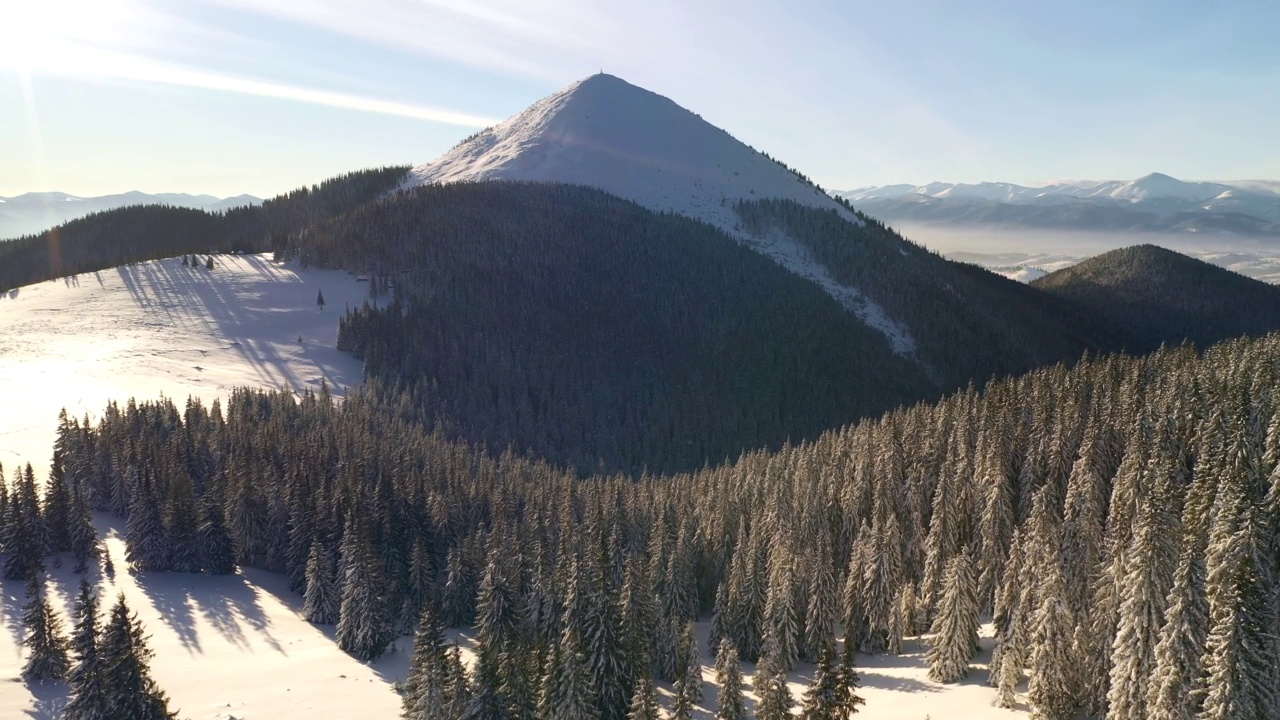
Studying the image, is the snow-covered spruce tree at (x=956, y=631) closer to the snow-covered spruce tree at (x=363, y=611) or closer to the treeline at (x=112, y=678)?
the snow-covered spruce tree at (x=363, y=611)

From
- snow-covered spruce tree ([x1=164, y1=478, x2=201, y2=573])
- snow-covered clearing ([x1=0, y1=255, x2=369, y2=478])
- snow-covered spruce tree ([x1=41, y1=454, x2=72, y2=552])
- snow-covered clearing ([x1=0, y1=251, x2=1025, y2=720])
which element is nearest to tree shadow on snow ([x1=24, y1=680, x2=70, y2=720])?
snow-covered clearing ([x1=0, y1=251, x2=1025, y2=720])

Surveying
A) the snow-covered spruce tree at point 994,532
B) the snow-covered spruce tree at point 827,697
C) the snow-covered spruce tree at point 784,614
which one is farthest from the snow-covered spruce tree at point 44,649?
the snow-covered spruce tree at point 994,532

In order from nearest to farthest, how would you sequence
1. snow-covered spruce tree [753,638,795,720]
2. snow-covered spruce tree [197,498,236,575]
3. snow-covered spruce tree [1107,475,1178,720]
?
snow-covered spruce tree [1107,475,1178,720] < snow-covered spruce tree [753,638,795,720] < snow-covered spruce tree [197,498,236,575]

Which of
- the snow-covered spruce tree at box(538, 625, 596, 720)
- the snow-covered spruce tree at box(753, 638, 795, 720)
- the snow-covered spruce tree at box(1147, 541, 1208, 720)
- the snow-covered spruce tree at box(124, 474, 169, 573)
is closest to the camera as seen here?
the snow-covered spruce tree at box(1147, 541, 1208, 720)

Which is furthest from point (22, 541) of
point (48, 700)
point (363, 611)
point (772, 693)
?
point (772, 693)

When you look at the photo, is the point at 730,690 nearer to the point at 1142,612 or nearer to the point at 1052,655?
the point at 1052,655

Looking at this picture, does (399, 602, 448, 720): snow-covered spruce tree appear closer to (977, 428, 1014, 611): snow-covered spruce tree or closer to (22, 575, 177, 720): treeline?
(22, 575, 177, 720): treeline
